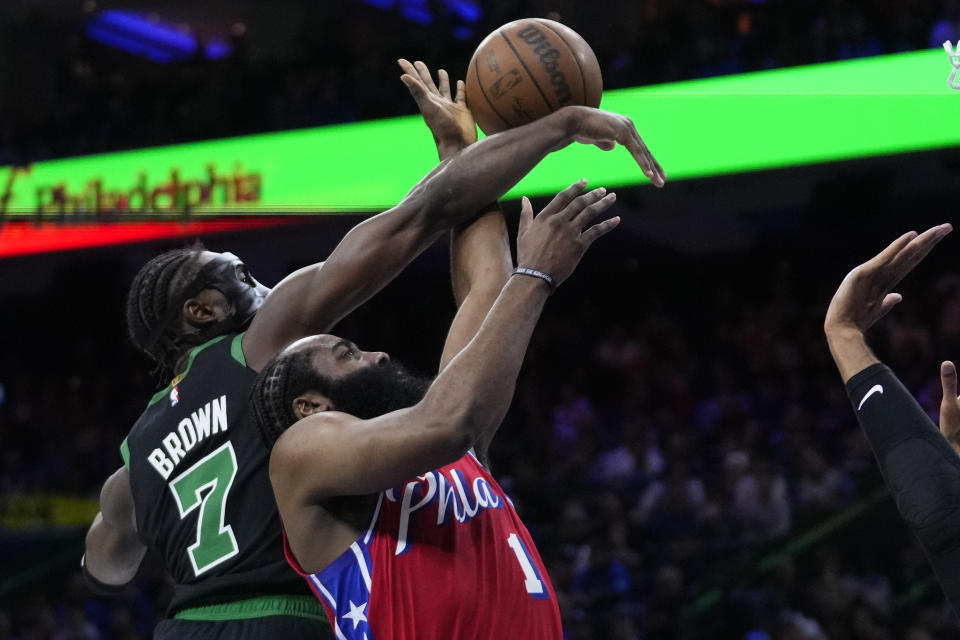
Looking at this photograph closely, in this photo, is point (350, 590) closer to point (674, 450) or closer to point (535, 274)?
point (535, 274)

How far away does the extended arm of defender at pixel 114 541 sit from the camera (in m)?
3.33

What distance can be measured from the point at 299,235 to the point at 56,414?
4.30 meters

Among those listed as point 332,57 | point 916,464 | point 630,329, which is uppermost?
point 916,464

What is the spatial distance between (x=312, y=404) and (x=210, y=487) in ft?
1.81

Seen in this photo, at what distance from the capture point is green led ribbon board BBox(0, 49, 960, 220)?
30.9 feet

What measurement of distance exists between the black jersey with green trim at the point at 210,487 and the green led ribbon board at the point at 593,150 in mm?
7593

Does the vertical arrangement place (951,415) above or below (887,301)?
below

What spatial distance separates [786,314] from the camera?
35.9ft

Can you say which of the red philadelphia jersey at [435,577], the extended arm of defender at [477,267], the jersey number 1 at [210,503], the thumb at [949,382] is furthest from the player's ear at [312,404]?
the thumb at [949,382]

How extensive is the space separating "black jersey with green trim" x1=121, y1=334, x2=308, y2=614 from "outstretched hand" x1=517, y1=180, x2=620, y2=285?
0.81m

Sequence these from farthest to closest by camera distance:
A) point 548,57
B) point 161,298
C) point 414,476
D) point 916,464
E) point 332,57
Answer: point 332,57, point 548,57, point 161,298, point 414,476, point 916,464

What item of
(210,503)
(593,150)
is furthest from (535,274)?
(593,150)

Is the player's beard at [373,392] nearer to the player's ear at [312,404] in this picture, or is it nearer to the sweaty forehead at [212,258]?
the player's ear at [312,404]

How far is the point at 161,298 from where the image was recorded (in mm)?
3092
